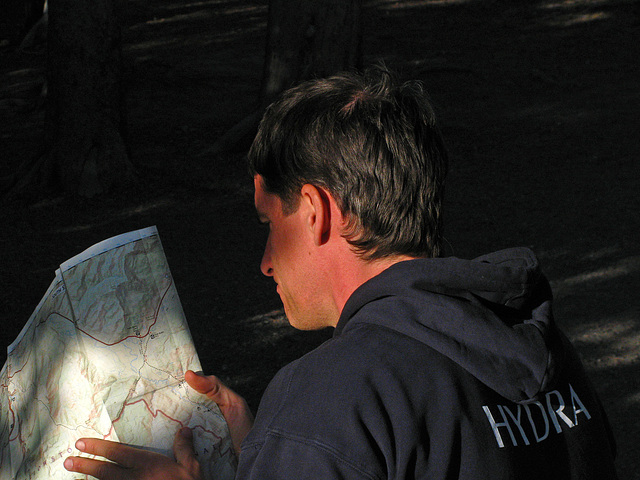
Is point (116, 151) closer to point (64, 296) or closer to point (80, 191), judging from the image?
point (80, 191)

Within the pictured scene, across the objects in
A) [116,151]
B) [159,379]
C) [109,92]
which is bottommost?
[116,151]

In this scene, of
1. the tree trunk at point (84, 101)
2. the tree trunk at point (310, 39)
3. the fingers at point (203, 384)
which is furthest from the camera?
the tree trunk at point (310, 39)

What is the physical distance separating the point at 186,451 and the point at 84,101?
210 inches

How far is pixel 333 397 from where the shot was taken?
106cm

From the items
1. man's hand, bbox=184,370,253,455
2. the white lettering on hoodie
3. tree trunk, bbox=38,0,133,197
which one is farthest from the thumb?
tree trunk, bbox=38,0,133,197

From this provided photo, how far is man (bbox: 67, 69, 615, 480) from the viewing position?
3.46 feet

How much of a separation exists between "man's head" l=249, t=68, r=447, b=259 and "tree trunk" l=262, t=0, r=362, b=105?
5723 mm

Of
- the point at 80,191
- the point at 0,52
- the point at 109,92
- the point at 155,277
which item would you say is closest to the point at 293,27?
the point at 109,92

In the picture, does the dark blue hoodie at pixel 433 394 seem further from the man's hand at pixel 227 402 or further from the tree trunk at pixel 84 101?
the tree trunk at pixel 84 101

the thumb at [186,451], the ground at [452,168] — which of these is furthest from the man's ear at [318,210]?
the ground at [452,168]

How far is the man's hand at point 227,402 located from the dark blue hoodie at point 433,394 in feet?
1.64

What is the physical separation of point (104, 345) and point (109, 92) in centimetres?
524

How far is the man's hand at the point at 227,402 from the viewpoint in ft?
5.37

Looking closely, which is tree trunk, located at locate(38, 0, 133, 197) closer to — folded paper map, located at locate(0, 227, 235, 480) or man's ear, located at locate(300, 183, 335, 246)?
folded paper map, located at locate(0, 227, 235, 480)
